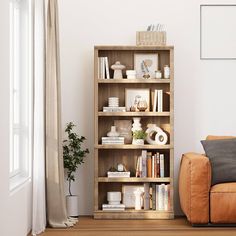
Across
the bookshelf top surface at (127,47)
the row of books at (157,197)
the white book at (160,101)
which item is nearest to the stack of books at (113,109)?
the white book at (160,101)

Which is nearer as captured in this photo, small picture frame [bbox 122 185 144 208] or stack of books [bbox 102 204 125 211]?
stack of books [bbox 102 204 125 211]

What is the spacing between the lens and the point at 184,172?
573 centimetres

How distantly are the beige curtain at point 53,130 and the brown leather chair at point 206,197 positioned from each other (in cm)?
124

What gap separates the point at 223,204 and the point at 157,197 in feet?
2.91

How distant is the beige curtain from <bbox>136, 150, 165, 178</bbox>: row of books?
0.97 metres

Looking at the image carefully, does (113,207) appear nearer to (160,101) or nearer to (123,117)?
(123,117)

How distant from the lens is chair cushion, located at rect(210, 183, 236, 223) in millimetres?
5461

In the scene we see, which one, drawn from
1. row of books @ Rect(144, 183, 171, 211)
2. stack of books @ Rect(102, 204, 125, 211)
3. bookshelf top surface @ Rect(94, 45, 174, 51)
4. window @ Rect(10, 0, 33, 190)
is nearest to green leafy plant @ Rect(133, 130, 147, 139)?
row of books @ Rect(144, 183, 171, 211)

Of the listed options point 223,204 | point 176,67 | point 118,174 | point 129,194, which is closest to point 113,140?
point 118,174

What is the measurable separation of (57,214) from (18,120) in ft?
3.36

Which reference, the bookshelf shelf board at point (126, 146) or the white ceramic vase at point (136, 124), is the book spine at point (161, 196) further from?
the white ceramic vase at point (136, 124)

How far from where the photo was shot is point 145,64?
20.7 feet

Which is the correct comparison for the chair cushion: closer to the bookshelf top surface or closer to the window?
the bookshelf top surface

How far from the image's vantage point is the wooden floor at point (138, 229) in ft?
17.1
